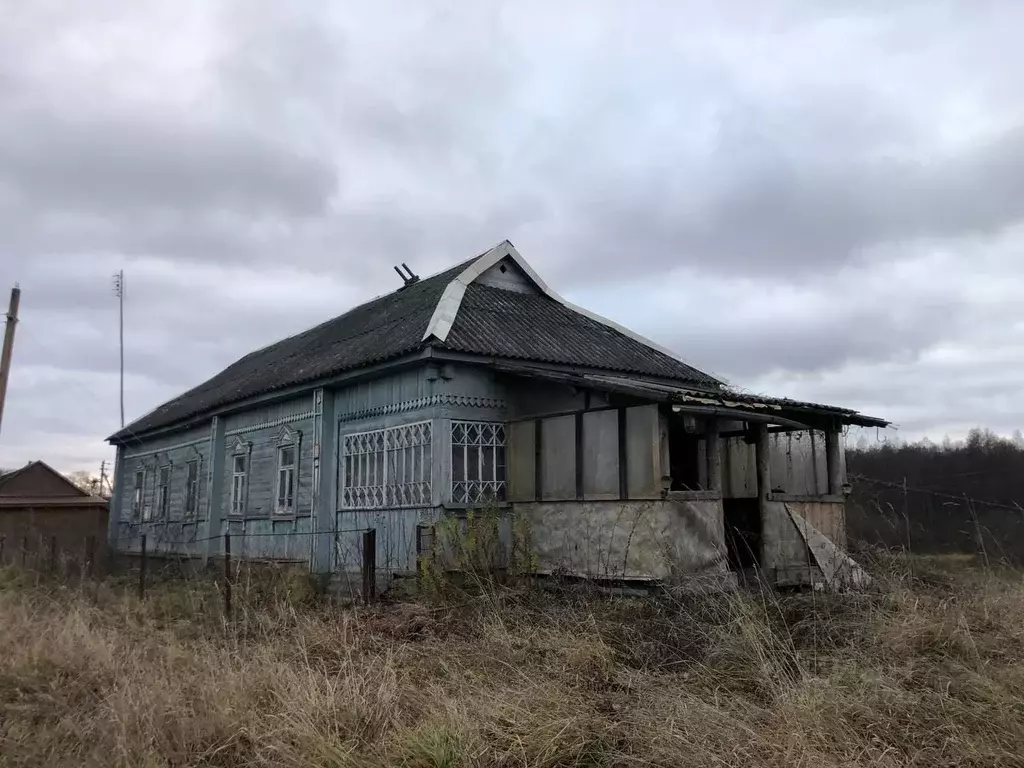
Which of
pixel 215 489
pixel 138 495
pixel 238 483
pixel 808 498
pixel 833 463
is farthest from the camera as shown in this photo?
pixel 138 495

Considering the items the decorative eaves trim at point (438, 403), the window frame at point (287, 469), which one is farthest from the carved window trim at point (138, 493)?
the decorative eaves trim at point (438, 403)

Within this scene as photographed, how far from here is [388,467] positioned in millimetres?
12531

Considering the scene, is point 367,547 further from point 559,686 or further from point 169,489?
point 169,489

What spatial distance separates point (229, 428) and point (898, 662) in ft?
50.4

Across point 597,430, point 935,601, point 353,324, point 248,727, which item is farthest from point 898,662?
point 353,324

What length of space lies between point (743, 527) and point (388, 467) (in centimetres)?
558

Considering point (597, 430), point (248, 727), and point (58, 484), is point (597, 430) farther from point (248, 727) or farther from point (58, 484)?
point (58, 484)

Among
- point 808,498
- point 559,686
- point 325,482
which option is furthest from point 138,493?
point 559,686

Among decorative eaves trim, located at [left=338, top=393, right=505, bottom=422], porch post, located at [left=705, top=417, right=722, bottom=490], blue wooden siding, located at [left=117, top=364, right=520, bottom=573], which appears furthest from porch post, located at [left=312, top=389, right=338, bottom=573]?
porch post, located at [left=705, top=417, right=722, bottom=490]

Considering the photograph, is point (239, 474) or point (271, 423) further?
point (239, 474)

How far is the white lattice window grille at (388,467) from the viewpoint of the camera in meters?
11.9

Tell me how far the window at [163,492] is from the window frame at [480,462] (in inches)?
497

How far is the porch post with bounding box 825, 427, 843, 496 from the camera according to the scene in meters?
12.3

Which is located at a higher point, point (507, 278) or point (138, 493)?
point (507, 278)
